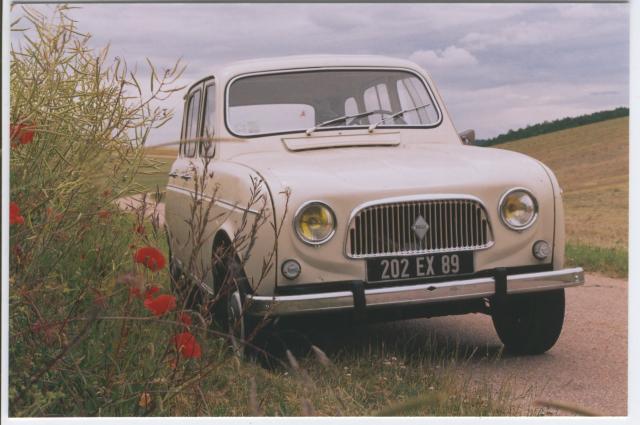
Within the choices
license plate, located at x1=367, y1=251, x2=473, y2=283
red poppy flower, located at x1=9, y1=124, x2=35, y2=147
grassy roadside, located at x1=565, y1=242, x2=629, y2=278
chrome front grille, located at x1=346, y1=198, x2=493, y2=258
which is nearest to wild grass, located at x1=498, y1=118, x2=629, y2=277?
grassy roadside, located at x1=565, y1=242, x2=629, y2=278

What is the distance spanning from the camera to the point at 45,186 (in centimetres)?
334

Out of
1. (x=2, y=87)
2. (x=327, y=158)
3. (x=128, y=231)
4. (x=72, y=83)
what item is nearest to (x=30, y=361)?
(x=2, y=87)

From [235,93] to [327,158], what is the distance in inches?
39.9

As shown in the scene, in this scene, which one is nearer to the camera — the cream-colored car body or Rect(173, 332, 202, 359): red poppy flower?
Rect(173, 332, 202, 359): red poppy flower

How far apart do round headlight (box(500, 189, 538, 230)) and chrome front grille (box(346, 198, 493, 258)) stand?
4.9 inches

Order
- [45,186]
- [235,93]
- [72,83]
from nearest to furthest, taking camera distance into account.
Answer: [45,186] → [72,83] → [235,93]

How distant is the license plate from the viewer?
3826 mm

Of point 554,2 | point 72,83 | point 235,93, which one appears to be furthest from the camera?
point 235,93

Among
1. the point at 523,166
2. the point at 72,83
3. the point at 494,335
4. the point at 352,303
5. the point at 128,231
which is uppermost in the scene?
the point at 72,83

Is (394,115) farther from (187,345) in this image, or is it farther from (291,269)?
(187,345)

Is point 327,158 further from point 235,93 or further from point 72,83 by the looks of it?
point 72,83

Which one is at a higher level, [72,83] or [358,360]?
[72,83]

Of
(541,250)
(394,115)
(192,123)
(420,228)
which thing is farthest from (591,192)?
(420,228)

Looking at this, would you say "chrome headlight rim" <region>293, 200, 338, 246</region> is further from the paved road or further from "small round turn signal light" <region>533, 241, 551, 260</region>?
"small round turn signal light" <region>533, 241, 551, 260</region>
